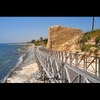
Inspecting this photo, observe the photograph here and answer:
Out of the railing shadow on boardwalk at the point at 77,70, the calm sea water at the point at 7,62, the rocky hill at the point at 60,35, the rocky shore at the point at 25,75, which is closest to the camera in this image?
the railing shadow on boardwalk at the point at 77,70

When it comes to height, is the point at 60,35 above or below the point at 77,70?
below

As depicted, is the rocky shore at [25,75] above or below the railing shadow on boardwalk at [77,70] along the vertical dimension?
below

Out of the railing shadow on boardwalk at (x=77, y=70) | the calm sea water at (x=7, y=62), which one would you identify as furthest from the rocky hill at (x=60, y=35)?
the railing shadow on boardwalk at (x=77, y=70)

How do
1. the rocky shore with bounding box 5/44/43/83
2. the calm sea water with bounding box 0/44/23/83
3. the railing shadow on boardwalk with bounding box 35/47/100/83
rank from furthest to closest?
the calm sea water with bounding box 0/44/23/83 < the rocky shore with bounding box 5/44/43/83 < the railing shadow on boardwalk with bounding box 35/47/100/83

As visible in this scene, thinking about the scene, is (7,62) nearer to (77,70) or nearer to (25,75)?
(25,75)

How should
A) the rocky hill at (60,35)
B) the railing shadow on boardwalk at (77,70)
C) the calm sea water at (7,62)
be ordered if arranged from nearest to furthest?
the railing shadow on boardwalk at (77,70) < the calm sea water at (7,62) < the rocky hill at (60,35)

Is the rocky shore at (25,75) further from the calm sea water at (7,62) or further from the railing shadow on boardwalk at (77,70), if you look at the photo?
the railing shadow on boardwalk at (77,70)

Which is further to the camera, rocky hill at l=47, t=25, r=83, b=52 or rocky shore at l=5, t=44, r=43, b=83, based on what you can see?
rocky hill at l=47, t=25, r=83, b=52

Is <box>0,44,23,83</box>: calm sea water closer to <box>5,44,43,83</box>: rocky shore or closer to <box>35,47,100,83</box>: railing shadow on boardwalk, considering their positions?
<box>5,44,43,83</box>: rocky shore

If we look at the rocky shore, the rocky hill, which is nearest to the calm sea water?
the rocky shore

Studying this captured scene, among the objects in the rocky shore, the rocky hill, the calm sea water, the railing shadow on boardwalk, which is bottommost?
the calm sea water

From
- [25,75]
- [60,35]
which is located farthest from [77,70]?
[60,35]
